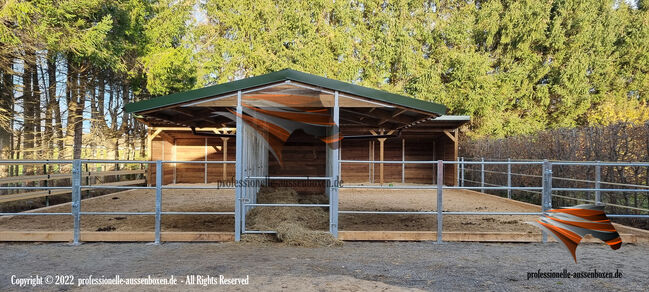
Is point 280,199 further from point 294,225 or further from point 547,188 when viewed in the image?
point 547,188

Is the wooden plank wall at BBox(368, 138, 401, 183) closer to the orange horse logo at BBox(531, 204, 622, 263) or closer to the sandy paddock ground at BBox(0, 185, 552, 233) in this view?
the sandy paddock ground at BBox(0, 185, 552, 233)

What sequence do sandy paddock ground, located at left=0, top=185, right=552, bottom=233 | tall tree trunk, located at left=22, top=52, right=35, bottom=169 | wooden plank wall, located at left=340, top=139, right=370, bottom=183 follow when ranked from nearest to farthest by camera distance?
sandy paddock ground, located at left=0, top=185, right=552, bottom=233 < tall tree trunk, located at left=22, top=52, right=35, bottom=169 < wooden plank wall, located at left=340, top=139, right=370, bottom=183

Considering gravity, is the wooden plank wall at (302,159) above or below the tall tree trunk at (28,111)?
below

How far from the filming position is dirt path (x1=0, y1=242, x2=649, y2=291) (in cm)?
343

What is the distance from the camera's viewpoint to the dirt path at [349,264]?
3.43 meters

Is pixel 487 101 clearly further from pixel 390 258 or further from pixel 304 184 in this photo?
pixel 390 258

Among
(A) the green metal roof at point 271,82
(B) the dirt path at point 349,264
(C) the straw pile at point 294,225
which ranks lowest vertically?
(B) the dirt path at point 349,264

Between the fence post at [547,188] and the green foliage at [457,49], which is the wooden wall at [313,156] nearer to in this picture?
the green foliage at [457,49]

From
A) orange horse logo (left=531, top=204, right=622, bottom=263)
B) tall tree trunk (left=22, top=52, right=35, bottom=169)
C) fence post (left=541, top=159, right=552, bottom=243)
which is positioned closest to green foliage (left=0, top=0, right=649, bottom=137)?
tall tree trunk (left=22, top=52, right=35, bottom=169)

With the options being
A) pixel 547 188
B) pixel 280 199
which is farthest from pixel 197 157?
pixel 547 188

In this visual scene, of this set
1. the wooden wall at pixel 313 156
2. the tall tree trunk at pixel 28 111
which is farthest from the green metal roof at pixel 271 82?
the tall tree trunk at pixel 28 111

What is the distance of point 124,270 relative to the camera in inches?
147

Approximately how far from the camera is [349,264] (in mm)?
4012

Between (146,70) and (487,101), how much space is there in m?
14.3
